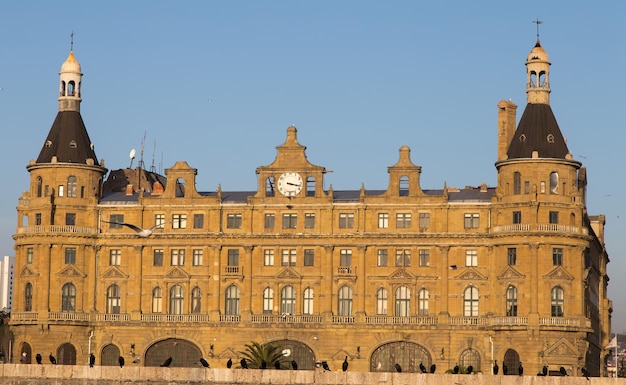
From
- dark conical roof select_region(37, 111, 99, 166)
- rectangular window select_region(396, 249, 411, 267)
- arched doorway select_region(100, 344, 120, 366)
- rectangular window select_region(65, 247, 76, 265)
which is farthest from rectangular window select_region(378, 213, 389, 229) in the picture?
rectangular window select_region(65, 247, 76, 265)

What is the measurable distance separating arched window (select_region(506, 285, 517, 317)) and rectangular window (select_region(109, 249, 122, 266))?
33.7 metres

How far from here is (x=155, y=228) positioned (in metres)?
136

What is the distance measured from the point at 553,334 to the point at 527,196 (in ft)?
38.0

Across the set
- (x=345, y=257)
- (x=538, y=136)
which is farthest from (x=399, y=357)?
(x=538, y=136)

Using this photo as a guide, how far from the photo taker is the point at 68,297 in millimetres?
138000

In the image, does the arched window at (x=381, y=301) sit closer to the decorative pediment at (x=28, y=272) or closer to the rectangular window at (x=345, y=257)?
the rectangular window at (x=345, y=257)

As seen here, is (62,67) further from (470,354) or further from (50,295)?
(470,354)

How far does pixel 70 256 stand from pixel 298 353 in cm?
2167

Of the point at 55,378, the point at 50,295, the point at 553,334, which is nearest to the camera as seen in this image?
the point at 55,378

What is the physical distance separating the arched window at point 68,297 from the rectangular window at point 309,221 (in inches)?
823

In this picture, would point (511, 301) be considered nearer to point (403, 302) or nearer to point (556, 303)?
point (556, 303)

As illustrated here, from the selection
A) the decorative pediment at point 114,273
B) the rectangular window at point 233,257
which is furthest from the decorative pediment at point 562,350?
the decorative pediment at point 114,273

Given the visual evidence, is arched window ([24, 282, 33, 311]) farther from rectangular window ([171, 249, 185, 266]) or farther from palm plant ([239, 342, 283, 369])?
palm plant ([239, 342, 283, 369])

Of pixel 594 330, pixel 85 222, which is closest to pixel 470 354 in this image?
pixel 594 330
